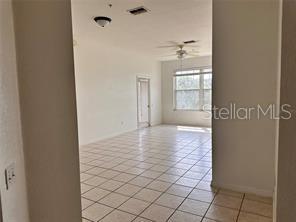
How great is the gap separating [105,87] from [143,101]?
239 centimetres

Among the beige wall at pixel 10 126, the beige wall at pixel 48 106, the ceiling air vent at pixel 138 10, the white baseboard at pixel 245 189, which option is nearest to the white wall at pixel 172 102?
the ceiling air vent at pixel 138 10

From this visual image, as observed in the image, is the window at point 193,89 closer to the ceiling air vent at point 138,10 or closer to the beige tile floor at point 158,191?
the beige tile floor at point 158,191

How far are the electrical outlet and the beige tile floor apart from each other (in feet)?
4.99

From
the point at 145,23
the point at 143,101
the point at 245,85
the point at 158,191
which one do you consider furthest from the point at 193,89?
the point at 158,191

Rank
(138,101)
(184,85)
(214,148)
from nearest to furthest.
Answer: (214,148) < (138,101) < (184,85)

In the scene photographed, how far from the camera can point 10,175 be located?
1.03 metres

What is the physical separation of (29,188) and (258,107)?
2.66m

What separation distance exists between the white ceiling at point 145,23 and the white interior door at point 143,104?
2339 millimetres

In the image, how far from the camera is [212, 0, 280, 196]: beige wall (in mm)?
2629

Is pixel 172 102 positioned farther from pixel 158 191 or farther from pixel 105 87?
pixel 158 191

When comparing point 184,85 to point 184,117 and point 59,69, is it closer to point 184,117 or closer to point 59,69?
point 184,117

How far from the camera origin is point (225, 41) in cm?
283

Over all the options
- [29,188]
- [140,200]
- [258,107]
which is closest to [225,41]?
[258,107]

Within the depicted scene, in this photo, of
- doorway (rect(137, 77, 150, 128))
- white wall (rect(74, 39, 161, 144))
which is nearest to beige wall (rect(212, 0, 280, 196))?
white wall (rect(74, 39, 161, 144))
